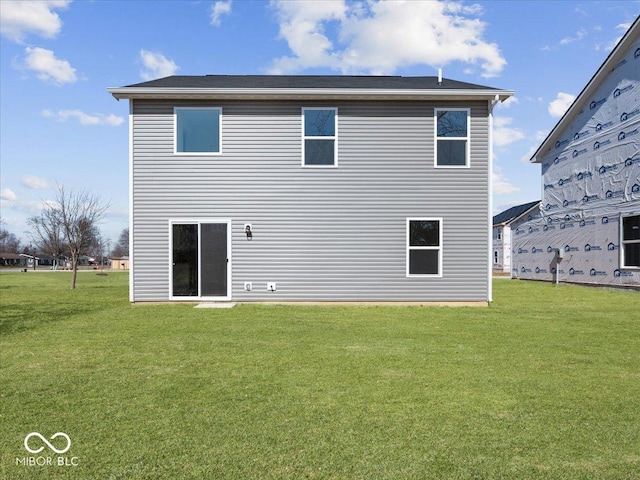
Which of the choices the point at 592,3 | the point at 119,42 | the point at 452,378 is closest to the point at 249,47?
the point at 119,42

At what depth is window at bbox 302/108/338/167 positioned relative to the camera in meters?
10.8

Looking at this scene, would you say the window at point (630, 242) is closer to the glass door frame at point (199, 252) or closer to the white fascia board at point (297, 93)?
the white fascia board at point (297, 93)

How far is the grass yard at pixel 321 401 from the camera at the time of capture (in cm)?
270

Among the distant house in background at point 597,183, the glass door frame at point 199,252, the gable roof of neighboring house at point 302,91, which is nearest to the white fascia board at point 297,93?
the gable roof of neighboring house at point 302,91

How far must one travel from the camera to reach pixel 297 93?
10.3 meters

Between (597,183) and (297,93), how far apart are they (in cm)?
1216

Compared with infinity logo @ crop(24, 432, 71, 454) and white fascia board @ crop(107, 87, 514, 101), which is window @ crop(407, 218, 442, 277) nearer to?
white fascia board @ crop(107, 87, 514, 101)

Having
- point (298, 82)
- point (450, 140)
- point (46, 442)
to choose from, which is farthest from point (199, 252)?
point (46, 442)

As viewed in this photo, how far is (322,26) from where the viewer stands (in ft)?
47.0

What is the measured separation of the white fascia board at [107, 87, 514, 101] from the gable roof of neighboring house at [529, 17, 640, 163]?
771 cm

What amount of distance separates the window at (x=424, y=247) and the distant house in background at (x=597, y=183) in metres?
7.94

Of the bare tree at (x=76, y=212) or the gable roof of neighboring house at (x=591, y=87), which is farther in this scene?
the bare tree at (x=76, y=212)

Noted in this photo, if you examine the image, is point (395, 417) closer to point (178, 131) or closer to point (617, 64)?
point (178, 131)

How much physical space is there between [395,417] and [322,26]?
13.8 m
